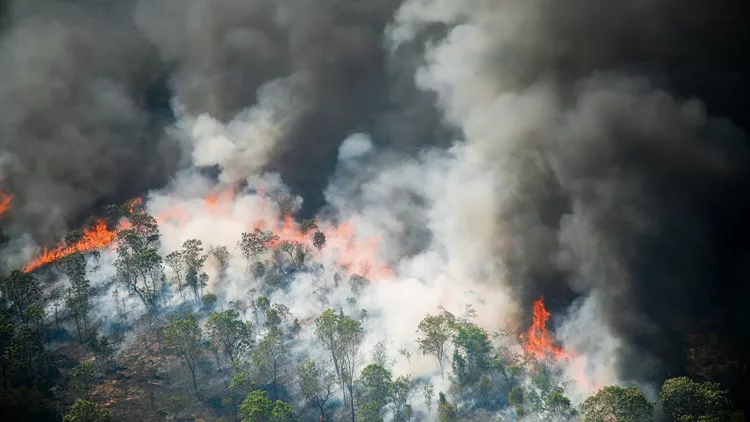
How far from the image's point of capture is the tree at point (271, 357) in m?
91.9

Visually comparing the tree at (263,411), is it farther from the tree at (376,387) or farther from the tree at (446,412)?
the tree at (446,412)

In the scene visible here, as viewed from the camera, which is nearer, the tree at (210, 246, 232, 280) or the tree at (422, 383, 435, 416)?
the tree at (422, 383, 435, 416)

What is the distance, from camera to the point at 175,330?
8788 centimetres

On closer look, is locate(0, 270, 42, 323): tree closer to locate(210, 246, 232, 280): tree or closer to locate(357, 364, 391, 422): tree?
locate(210, 246, 232, 280): tree

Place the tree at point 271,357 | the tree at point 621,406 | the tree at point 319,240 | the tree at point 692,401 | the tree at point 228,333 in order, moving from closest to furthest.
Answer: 1. the tree at point 692,401
2. the tree at point 621,406
3. the tree at point 228,333
4. the tree at point 271,357
5. the tree at point 319,240

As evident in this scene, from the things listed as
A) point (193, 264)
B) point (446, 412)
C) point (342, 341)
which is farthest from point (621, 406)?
point (193, 264)

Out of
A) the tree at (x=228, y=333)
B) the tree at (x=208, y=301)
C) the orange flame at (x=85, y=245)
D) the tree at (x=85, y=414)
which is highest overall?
the orange flame at (x=85, y=245)

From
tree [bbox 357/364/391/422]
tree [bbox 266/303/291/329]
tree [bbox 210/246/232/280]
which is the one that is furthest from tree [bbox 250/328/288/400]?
tree [bbox 210/246/232/280]

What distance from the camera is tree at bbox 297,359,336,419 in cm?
8700

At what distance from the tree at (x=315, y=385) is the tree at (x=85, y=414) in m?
32.3

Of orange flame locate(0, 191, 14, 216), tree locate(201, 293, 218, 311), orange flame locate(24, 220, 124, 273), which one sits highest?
orange flame locate(0, 191, 14, 216)

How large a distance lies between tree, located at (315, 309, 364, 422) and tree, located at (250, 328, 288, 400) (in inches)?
353

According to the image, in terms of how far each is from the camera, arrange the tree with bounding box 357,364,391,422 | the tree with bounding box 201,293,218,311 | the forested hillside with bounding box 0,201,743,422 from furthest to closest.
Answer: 1. the tree with bounding box 201,293,218,311
2. the tree with bounding box 357,364,391,422
3. the forested hillside with bounding box 0,201,743,422

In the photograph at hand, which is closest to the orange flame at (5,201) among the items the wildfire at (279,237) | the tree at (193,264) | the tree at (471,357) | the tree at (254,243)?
the wildfire at (279,237)
